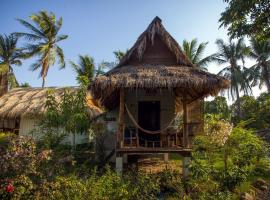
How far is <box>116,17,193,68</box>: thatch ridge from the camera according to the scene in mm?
9555

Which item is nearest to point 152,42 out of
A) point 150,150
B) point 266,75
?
point 150,150

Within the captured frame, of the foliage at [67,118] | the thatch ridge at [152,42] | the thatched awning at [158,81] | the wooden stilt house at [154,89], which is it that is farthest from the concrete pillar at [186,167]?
the foliage at [67,118]

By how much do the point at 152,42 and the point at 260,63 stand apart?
61.2ft

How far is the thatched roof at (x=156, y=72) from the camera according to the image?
7.58 metres

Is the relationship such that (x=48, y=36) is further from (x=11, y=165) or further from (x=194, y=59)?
(x=11, y=165)

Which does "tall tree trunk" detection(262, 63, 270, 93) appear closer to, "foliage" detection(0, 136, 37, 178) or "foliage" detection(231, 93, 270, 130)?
"foliage" detection(231, 93, 270, 130)

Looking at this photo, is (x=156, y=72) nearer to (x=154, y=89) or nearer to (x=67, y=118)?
(x=154, y=89)

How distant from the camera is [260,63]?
80.1 feet

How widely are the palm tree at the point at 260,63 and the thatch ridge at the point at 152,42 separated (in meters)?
17.4

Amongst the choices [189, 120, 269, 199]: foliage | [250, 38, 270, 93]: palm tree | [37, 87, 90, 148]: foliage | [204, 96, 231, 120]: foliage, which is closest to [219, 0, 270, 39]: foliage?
[189, 120, 269, 199]: foliage

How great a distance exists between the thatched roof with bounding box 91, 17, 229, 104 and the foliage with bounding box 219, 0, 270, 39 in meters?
2.11

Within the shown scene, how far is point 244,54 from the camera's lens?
78.5 feet

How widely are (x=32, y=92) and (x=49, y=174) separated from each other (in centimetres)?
1230

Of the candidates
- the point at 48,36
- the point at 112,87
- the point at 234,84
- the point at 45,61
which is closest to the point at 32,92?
the point at 45,61
